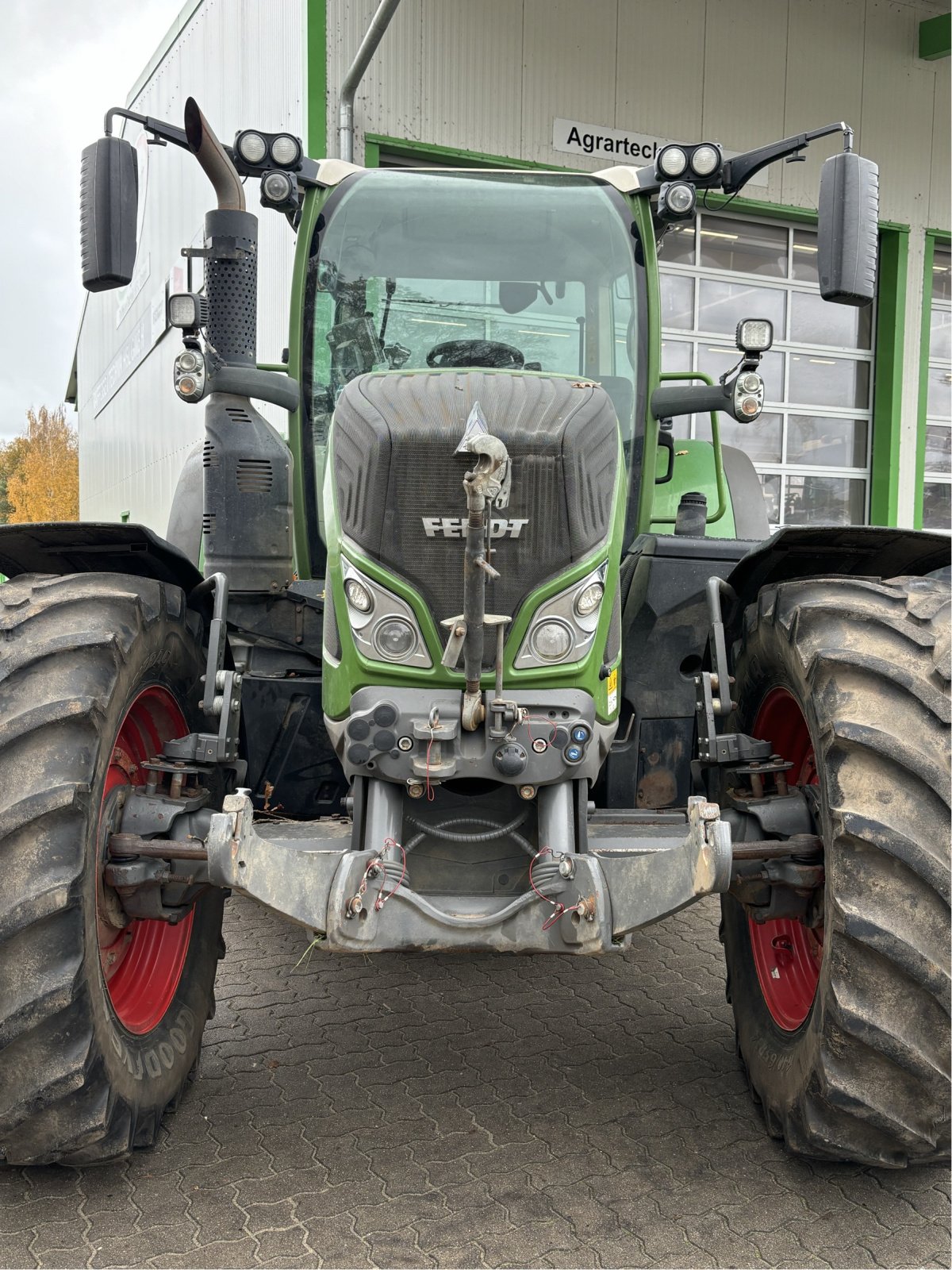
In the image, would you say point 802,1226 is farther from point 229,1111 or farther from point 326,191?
point 326,191

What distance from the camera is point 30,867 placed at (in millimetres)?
2355

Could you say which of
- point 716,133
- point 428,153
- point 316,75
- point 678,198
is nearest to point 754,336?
point 678,198

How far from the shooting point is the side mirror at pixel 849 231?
334 cm

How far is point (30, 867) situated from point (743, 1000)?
6.07 ft

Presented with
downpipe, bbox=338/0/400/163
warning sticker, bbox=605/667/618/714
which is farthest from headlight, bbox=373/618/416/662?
downpipe, bbox=338/0/400/163

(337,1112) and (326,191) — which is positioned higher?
(326,191)

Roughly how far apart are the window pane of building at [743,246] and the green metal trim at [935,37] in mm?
2347

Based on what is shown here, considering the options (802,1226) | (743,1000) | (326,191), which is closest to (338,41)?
(326,191)

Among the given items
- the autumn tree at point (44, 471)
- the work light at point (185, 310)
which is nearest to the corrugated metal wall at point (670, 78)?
the work light at point (185, 310)

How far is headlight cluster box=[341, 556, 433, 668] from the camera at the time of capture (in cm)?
262

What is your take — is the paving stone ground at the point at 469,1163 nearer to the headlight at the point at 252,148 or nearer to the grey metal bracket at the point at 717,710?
the grey metal bracket at the point at 717,710

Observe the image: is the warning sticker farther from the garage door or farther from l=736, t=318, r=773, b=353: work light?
the garage door

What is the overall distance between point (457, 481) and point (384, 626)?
0.37 m

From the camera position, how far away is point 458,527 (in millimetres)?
2584
